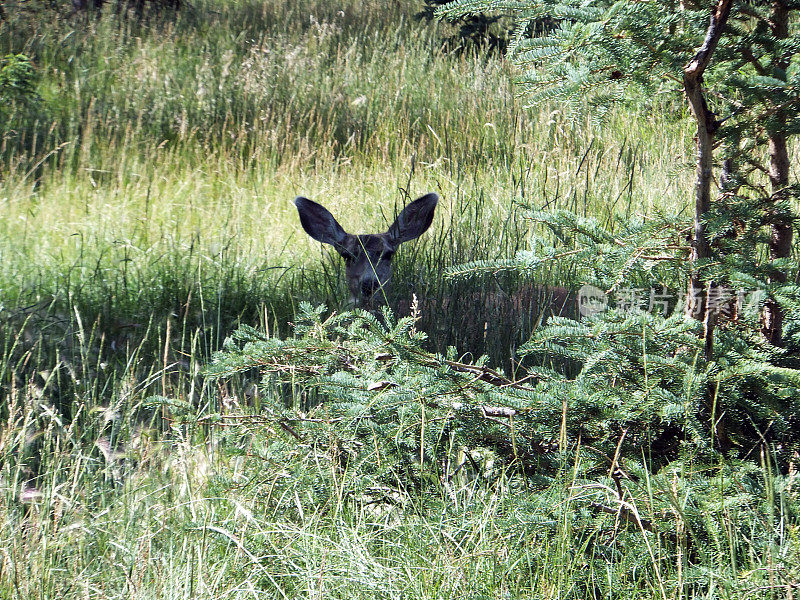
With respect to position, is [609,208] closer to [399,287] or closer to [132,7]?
[399,287]

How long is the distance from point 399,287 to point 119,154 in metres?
3.84

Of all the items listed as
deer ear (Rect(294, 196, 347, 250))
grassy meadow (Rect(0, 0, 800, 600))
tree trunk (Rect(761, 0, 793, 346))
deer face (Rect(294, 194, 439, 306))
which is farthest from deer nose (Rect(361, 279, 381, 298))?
tree trunk (Rect(761, 0, 793, 346))

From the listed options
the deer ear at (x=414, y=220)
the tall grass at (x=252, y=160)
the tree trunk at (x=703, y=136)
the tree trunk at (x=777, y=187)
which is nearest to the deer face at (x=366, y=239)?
the deer ear at (x=414, y=220)

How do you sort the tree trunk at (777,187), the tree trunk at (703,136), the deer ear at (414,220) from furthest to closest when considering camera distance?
the deer ear at (414,220)
the tree trunk at (777,187)
the tree trunk at (703,136)

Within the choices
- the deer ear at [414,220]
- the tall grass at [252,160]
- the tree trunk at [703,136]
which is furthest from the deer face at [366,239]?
the tree trunk at [703,136]

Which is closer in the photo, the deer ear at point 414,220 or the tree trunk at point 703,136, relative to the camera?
the tree trunk at point 703,136

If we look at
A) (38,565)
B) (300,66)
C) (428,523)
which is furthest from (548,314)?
(300,66)

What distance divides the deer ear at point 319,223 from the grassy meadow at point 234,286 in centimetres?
21

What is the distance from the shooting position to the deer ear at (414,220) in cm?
465

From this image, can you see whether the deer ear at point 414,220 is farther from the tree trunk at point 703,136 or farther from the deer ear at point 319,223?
the tree trunk at point 703,136

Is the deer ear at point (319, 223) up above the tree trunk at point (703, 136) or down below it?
below

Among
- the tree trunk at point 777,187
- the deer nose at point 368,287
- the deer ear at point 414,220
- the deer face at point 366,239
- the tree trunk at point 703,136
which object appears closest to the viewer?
the tree trunk at point 703,136

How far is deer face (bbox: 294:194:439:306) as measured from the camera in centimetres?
454

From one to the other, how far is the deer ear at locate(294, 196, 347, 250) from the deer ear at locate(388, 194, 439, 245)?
0.31 meters
